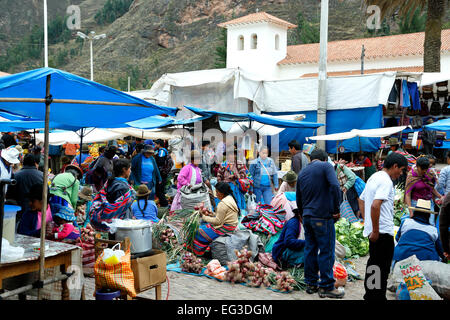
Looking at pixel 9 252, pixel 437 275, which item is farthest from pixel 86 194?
pixel 437 275

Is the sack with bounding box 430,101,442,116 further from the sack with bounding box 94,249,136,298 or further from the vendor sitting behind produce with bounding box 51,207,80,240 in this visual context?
the sack with bounding box 94,249,136,298

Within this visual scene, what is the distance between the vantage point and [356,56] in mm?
35281

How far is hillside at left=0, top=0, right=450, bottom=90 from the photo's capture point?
6469 centimetres

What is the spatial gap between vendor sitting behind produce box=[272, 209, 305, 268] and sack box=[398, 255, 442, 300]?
1433 millimetres

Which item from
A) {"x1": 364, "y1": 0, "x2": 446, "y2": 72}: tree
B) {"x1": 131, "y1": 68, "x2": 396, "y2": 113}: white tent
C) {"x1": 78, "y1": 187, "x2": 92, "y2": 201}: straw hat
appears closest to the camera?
{"x1": 78, "y1": 187, "x2": 92, "y2": 201}: straw hat

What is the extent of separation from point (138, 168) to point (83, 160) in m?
3.60

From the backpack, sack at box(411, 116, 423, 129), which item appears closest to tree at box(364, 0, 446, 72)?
the backpack

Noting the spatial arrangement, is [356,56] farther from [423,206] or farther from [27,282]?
[27,282]

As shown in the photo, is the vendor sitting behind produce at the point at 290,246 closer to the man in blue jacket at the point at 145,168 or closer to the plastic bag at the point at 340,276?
the plastic bag at the point at 340,276

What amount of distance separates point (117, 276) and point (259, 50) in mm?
39033

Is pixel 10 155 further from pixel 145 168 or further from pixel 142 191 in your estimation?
pixel 145 168

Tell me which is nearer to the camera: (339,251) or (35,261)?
(35,261)

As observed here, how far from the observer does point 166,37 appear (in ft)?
252
